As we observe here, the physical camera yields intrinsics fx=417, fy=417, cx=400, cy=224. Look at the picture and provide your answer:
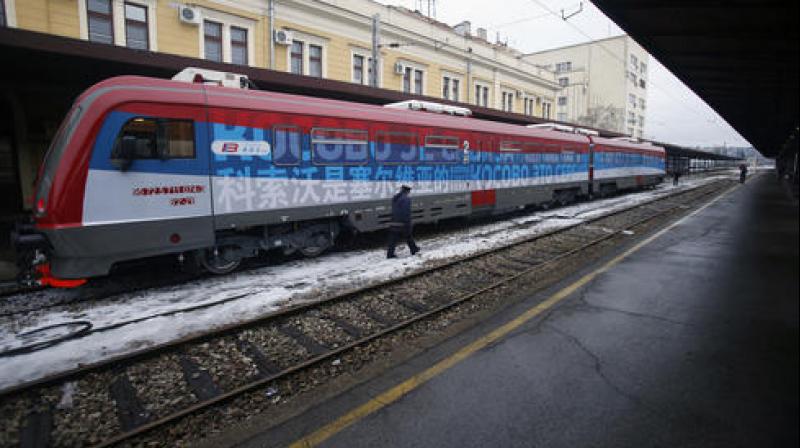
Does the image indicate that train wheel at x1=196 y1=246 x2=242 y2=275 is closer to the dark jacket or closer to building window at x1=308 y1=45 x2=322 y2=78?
the dark jacket

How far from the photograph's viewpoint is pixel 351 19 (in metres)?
21.1

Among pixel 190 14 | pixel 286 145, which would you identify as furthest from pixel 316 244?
pixel 190 14

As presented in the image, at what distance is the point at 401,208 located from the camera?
969cm

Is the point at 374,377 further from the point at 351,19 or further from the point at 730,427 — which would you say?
the point at 351,19

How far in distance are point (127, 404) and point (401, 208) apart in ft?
21.8

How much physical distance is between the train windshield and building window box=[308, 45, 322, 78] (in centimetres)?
1467

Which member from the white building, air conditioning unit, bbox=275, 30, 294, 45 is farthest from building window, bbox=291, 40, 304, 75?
the white building

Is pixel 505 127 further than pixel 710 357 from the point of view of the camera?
Yes

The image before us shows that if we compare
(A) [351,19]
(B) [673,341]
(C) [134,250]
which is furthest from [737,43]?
(A) [351,19]

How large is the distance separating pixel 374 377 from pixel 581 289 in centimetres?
440

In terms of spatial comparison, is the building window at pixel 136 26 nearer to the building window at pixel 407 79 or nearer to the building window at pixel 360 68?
the building window at pixel 360 68

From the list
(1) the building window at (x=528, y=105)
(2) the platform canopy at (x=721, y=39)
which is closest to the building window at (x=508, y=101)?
(1) the building window at (x=528, y=105)

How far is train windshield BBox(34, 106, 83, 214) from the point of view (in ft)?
20.4

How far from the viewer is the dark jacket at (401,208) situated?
9.69 metres
